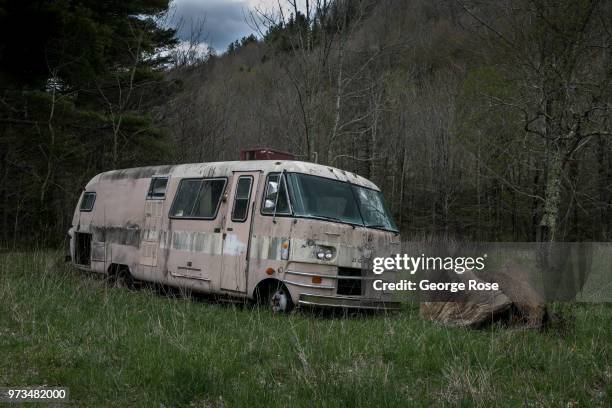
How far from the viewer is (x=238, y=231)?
929cm

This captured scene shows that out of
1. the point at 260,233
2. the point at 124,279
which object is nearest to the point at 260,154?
the point at 260,233

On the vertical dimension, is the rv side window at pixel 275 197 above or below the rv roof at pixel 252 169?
below

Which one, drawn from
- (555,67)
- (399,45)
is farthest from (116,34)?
(555,67)

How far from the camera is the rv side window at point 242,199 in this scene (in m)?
9.33

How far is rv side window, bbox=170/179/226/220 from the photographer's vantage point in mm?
9953

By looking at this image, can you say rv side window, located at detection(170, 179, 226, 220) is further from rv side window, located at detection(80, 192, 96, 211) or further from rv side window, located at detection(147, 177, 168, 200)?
rv side window, located at detection(80, 192, 96, 211)

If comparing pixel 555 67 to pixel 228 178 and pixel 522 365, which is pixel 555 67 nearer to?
pixel 228 178

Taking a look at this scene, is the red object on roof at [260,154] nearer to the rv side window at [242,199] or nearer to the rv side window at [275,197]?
the rv side window at [242,199]

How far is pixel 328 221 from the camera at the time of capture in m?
8.49

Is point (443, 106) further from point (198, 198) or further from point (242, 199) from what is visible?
point (242, 199)

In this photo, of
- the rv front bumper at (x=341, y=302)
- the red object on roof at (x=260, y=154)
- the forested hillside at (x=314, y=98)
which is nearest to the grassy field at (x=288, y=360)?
the rv front bumper at (x=341, y=302)

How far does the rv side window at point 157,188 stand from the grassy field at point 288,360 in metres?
3.73

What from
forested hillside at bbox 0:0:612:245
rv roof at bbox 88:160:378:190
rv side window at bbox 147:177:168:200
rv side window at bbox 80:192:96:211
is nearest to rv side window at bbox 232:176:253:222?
rv roof at bbox 88:160:378:190

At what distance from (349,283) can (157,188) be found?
505 centimetres
